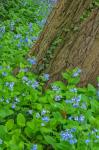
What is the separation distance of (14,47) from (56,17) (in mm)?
1179

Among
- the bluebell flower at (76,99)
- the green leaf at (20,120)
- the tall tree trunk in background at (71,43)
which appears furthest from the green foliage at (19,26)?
the bluebell flower at (76,99)

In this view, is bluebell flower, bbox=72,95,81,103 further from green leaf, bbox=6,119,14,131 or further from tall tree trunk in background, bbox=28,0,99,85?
tall tree trunk in background, bbox=28,0,99,85

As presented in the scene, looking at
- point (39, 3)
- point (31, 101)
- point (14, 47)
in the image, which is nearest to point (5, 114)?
point (31, 101)

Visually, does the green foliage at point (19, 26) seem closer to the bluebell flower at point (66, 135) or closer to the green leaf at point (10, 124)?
the green leaf at point (10, 124)

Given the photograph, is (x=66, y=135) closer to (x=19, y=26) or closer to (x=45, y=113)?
(x=45, y=113)

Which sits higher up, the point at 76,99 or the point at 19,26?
the point at 19,26

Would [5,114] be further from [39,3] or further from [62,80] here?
Result: [39,3]

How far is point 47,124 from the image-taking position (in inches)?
136

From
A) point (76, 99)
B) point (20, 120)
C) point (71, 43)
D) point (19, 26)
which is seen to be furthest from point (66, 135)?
point (19, 26)

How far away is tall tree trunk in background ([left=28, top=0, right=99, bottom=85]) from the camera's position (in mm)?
4094

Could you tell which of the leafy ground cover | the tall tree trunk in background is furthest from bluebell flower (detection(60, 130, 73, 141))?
the tall tree trunk in background

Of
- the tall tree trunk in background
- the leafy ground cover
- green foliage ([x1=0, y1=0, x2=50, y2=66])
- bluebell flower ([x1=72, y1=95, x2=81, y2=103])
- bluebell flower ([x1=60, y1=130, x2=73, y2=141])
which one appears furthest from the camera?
green foliage ([x1=0, y1=0, x2=50, y2=66])

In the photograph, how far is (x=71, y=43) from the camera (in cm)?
420

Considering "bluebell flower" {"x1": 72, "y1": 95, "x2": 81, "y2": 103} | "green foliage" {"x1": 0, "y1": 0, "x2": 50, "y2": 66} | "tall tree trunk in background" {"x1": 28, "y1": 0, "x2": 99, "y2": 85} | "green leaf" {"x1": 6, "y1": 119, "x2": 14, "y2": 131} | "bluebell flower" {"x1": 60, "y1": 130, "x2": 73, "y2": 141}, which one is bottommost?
"bluebell flower" {"x1": 60, "y1": 130, "x2": 73, "y2": 141}
